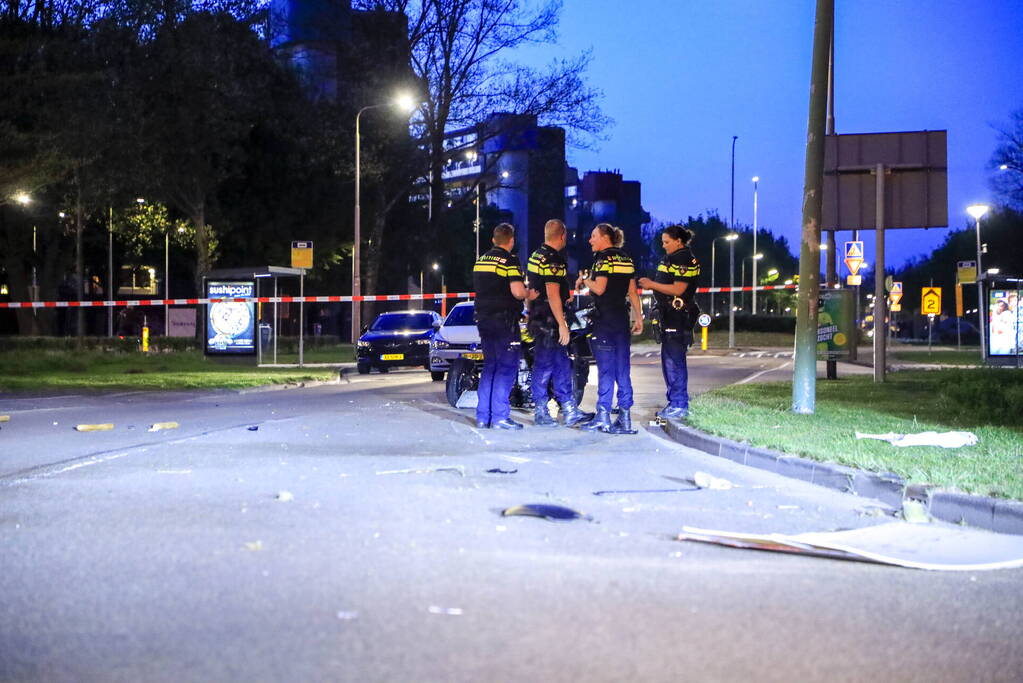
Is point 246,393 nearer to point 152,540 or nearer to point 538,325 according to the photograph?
point 538,325

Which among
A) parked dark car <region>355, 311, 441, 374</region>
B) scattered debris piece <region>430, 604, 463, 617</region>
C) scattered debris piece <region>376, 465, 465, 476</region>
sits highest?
parked dark car <region>355, 311, 441, 374</region>

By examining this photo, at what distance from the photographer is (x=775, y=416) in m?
13.4

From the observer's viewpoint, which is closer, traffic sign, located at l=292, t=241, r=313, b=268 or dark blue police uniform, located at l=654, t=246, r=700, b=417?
dark blue police uniform, located at l=654, t=246, r=700, b=417

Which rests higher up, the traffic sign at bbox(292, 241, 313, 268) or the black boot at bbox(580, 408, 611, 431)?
the traffic sign at bbox(292, 241, 313, 268)

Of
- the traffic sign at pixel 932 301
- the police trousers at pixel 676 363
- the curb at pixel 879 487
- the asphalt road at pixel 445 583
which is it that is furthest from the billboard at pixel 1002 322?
the asphalt road at pixel 445 583

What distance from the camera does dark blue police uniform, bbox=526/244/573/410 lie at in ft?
40.9

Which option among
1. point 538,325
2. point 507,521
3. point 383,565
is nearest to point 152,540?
point 383,565

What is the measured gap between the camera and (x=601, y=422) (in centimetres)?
1267

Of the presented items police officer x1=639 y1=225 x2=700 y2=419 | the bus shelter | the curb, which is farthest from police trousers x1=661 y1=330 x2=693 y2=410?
the bus shelter

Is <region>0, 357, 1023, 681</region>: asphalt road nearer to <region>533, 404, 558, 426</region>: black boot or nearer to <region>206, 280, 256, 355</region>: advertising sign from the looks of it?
<region>533, 404, 558, 426</region>: black boot

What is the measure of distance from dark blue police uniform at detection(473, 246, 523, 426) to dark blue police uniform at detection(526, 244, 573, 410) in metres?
0.29

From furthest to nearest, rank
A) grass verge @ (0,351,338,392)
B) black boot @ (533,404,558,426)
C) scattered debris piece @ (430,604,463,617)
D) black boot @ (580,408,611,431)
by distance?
grass verge @ (0,351,338,392) → black boot @ (533,404,558,426) → black boot @ (580,408,611,431) → scattered debris piece @ (430,604,463,617)

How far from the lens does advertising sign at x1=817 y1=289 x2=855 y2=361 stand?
75.8 feet

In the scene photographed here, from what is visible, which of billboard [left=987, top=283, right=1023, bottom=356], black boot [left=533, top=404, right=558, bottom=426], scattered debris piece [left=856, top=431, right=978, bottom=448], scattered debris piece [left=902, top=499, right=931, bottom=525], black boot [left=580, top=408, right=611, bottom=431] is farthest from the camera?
billboard [left=987, top=283, right=1023, bottom=356]
